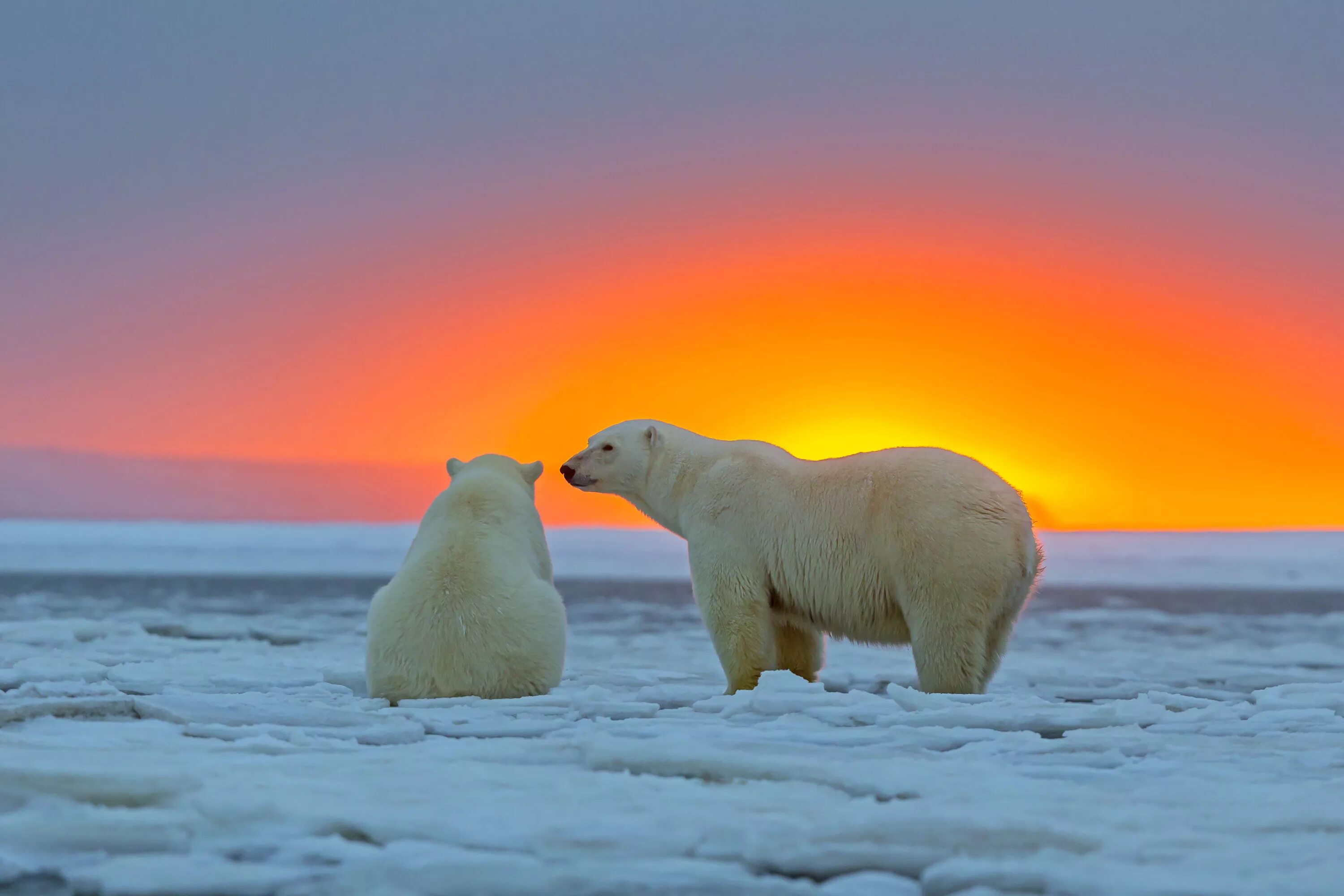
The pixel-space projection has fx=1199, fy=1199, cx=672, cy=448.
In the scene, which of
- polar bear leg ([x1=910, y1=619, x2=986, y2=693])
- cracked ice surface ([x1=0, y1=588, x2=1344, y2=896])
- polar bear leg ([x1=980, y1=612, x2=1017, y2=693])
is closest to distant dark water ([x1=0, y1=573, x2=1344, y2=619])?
cracked ice surface ([x1=0, y1=588, x2=1344, y2=896])

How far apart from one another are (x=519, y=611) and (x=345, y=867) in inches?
109

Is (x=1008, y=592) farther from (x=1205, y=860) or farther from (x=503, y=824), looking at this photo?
(x=503, y=824)

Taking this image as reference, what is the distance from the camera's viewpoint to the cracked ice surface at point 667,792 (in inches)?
109

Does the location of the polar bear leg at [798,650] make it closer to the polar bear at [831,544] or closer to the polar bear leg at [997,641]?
the polar bear at [831,544]

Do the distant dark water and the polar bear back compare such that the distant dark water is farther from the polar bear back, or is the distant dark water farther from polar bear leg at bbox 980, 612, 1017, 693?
polar bear leg at bbox 980, 612, 1017, 693

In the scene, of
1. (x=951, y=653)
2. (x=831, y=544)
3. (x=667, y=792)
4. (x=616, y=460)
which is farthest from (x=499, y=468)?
(x=667, y=792)

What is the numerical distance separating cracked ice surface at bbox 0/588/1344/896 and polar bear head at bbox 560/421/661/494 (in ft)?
4.36

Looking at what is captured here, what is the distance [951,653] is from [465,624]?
229cm

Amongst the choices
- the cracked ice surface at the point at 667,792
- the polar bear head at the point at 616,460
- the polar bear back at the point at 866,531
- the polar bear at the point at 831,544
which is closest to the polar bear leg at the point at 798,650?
the polar bear at the point at 831,544

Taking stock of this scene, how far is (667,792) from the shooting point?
345 centimetres

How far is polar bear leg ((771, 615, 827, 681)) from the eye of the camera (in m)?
6.64

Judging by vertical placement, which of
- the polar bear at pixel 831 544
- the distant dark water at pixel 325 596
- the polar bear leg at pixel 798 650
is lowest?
the distant dark water at pixel 325 596

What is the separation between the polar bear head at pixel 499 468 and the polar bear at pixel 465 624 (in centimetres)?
61

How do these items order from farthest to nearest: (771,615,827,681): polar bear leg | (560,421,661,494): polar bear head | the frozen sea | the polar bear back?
(560,421,661,494): polar bear head
(771,615,827,681): polar bear leg
the polar bear back
the frozen sea
